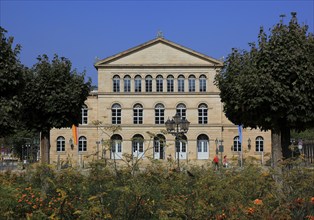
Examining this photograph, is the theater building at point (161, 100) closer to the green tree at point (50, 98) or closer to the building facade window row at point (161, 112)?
the building facade window row at point (161, 112)

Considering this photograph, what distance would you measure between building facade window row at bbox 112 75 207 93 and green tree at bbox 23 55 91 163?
2940 cm

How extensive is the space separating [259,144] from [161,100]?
11337 millimetres

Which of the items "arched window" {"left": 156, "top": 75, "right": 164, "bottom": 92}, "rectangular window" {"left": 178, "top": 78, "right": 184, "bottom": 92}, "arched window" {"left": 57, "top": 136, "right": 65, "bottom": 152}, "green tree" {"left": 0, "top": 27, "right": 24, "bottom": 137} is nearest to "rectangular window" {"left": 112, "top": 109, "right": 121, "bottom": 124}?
"arched window" {"left": 156, "top": 75, "right": 164, "bottom": 92}

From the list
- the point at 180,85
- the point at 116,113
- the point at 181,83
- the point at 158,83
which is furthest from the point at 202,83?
the point at 116,113

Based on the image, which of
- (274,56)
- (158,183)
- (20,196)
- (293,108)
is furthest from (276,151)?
(20,196)

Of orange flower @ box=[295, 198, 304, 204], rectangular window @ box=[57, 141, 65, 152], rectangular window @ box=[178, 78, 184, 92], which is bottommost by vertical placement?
orange flower @ box=[295, 198, 304, 204]

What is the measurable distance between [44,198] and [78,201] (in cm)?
91

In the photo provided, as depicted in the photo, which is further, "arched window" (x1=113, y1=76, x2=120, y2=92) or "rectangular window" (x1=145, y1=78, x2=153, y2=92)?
"rectangular window" (x1=145, y1=78, x2=153, y2=92)

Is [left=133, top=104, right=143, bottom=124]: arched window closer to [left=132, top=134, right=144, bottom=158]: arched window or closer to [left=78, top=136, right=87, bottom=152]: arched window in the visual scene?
[left=132, top=134, right=144, bottom=158]: arched window

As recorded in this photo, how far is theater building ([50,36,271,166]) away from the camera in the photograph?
54.6 meters

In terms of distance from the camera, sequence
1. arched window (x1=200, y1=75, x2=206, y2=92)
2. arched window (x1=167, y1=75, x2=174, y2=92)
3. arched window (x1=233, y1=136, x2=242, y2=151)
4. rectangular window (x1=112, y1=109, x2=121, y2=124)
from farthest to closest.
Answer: arched window (x1=233, y1=136, x2=242, y2=151), arched window (x1=167, y1=75, x2=174, y2=92), arched window (x1=200, y1=75, x2=206, y2=92), rectangular window (x1=112, y1=109, x2=121, y2=124)

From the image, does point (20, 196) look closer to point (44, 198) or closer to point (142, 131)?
point (44, 198)

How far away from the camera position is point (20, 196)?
29.6 feet

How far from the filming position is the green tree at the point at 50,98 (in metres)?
24.0
